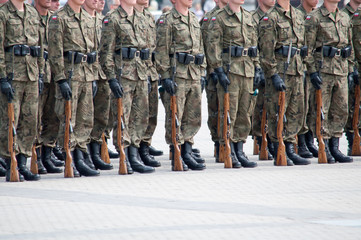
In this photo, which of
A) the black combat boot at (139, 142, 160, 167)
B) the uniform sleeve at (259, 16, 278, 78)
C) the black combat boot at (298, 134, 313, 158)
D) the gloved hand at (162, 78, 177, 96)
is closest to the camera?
the gloved hand at (162, 78, 177, 96)

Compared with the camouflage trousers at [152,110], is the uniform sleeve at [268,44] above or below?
above

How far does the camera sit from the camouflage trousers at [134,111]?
9.91 m

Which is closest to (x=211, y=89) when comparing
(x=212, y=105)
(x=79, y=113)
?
A: (x=212, y=105)

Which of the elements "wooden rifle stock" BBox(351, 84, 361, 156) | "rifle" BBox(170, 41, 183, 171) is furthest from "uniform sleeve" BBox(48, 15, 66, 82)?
"wooden rifle stock" BBox(351, 84, 361, 156)

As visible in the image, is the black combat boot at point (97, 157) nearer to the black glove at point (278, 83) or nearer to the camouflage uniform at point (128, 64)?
the camouflage uniform at point (128, 64)

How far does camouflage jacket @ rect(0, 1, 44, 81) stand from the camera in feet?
29.6

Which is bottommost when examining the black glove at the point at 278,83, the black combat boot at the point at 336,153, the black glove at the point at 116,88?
the black combat boot at the point at 336,153

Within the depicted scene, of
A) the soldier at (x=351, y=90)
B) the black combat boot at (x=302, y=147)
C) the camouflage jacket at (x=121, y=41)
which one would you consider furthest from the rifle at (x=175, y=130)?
the soldier at (x=351, y=90)

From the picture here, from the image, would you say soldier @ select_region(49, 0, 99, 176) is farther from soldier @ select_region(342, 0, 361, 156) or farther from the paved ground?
soldier @ select_region(342, 0, 361, 156)

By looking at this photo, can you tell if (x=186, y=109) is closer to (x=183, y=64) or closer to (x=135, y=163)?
(x=183, y=64)

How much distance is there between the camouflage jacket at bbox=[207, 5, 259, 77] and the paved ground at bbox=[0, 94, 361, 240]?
1322 mm

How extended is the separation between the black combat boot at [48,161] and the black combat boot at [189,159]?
5.09 ft

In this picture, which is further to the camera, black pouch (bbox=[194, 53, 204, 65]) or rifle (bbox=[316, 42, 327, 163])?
rifle (bbox=[316, 42, 327, 163])

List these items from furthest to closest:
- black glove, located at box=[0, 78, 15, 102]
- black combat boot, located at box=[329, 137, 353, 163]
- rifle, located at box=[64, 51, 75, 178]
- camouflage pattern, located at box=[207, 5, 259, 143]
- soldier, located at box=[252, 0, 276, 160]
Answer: soldier, located at box=[252, 0, 276, 160], black combat boot, located at box=[329, 137, 353, 163], camouflage pattern, located at box=[207, 5, 259, 143], rifle, located at box=[64, 51, 75, 178], black glove, located at box=[0, 78, 15, 102]
